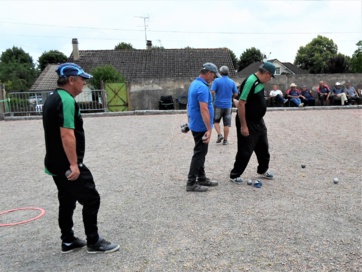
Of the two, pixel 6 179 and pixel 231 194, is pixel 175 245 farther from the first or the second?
pixel 6 179

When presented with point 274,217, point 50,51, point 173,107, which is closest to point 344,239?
point 274,217

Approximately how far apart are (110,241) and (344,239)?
7.84 feet

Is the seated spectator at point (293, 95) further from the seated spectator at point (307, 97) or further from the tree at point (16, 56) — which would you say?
the tree at point (16, 56)

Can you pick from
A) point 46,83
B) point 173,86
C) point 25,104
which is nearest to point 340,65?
point 46,83

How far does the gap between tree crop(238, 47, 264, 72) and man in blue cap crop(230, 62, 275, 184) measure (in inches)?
2567

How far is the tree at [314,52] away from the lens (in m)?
70.4

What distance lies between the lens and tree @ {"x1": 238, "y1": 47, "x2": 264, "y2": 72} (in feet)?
224

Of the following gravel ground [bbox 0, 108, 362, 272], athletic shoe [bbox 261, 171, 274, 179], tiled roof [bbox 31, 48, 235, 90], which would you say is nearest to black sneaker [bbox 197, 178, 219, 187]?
gravel ground [bbox 0, 108, 362, 272]

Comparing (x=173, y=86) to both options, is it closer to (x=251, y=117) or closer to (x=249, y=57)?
(x=251, y=117)

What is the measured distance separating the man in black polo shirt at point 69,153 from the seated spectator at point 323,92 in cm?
1795

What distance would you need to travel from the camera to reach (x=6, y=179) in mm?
6180

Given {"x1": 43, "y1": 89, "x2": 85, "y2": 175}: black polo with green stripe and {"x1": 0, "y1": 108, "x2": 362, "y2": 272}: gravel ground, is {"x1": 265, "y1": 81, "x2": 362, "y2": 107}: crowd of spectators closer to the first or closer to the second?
{"x1": 0, "y1": 108, "x2": 362, "y2": 272}: gravel ground

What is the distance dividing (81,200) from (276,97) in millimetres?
17155

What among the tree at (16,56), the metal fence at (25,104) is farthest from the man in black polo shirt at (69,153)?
the tree at (16,56)
